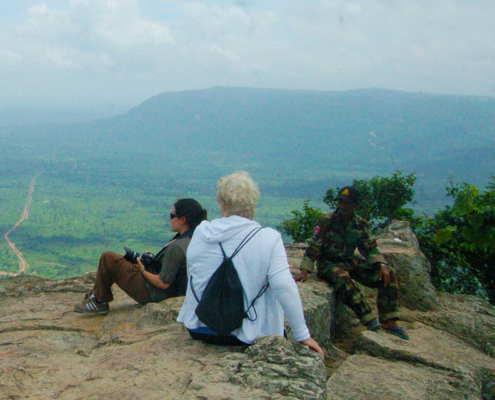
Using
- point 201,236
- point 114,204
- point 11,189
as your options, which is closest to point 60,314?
point 201,236

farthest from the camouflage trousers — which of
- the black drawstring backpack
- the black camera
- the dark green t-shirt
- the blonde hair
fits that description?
the blonde hair

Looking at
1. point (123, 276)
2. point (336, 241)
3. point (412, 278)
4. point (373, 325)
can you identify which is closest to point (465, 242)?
point (412, 278)

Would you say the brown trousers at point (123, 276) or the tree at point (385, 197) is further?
the tree at point (385, 197)

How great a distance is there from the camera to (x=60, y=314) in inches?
250

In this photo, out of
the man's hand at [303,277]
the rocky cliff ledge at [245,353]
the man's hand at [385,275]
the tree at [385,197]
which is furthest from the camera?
the tree at [385,197]

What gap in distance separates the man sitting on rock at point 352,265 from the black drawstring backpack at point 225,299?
2719mm

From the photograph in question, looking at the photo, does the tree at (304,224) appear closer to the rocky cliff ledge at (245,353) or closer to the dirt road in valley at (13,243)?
the rocky cliff ledge at (245,353)

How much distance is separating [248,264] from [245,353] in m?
0.67

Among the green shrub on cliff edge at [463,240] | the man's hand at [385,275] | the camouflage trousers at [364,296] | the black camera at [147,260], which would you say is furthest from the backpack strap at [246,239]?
the green shrub on cliff edge at [463,240]

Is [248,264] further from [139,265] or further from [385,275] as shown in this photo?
[385,275]

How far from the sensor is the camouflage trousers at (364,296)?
6.07 meters

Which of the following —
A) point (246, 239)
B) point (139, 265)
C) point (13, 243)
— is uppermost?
point (246, 239)

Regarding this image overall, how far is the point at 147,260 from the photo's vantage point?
5.82m

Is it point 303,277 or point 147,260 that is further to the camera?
point 303,277
